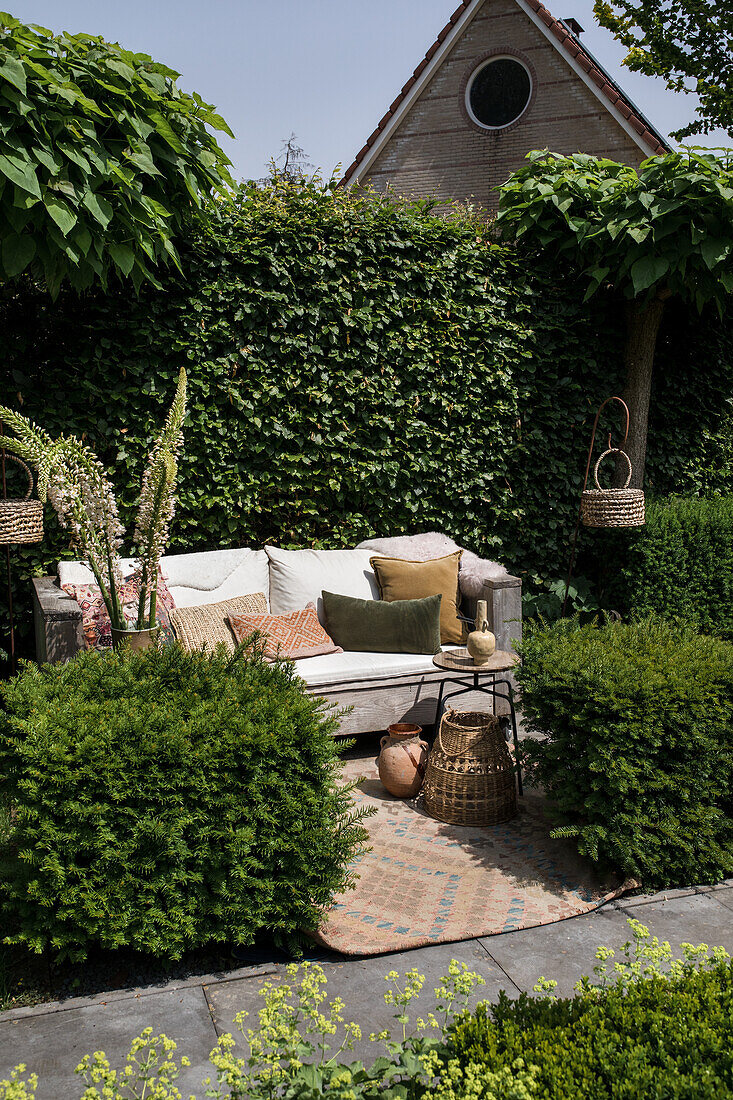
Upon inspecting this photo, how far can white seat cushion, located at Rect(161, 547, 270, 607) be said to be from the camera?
4.34 meters

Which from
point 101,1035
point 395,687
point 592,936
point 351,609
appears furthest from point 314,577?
point 101,1035

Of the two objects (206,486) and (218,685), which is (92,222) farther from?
(218,685)

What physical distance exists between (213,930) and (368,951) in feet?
1.58

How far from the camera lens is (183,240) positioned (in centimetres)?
446

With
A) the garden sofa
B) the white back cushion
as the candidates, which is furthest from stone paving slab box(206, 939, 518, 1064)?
the white back cushion

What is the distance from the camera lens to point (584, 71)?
34.4ft

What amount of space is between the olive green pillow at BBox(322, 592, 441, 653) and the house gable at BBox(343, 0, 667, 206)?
7.74 m

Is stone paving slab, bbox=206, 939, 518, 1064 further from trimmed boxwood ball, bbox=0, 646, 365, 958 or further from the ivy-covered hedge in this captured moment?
the ivy-covered hedge

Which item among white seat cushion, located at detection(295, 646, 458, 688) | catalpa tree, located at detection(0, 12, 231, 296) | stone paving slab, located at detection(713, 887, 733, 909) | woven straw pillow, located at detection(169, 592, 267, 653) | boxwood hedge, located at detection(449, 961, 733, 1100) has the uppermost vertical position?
catalpa tree, located at detection(0, 12, 231, 296)

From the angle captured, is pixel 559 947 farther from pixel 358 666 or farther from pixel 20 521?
pixel 20 521

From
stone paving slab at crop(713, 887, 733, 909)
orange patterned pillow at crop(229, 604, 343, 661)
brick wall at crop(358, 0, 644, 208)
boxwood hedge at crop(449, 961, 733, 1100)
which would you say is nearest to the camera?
boxwood hedge at crop(449, 961, 733, 1100)

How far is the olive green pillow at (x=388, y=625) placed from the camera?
4277 mm

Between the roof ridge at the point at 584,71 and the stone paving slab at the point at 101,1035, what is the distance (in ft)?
34.4

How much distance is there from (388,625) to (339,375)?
1598mm
